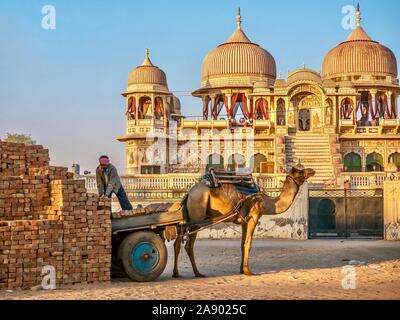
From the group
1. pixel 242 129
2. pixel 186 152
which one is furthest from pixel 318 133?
pixel 186 152

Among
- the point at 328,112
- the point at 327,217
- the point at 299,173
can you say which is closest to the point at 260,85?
the point at 328,112

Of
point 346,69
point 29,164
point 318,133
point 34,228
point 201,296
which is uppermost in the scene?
point 346,69

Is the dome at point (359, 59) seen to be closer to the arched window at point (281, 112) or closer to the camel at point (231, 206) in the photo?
the arched window at point (281, 112)

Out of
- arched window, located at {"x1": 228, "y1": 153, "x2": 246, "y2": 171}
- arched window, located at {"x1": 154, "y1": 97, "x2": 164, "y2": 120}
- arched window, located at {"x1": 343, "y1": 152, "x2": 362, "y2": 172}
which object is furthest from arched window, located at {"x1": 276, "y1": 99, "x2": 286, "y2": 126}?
arched window, located at {"x1": 154, "y1": 97, "x2": 164, "y2": 120}

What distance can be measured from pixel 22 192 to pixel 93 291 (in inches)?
89.2

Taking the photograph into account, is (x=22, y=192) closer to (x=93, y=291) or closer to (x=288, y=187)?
(x=93, y=291)

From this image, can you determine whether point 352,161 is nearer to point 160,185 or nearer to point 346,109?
point 346,109

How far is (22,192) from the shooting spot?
1271 cm

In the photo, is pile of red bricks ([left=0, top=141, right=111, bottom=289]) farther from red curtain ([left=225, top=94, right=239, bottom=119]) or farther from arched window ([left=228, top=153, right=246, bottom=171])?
red curtain ([left=225, top=94, right=239, bottom=119])

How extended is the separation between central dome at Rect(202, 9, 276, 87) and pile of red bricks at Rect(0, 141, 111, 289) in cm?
3791

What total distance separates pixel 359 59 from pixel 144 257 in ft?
133

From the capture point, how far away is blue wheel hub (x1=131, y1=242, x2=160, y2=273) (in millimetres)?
12828

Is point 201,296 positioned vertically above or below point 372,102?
below
